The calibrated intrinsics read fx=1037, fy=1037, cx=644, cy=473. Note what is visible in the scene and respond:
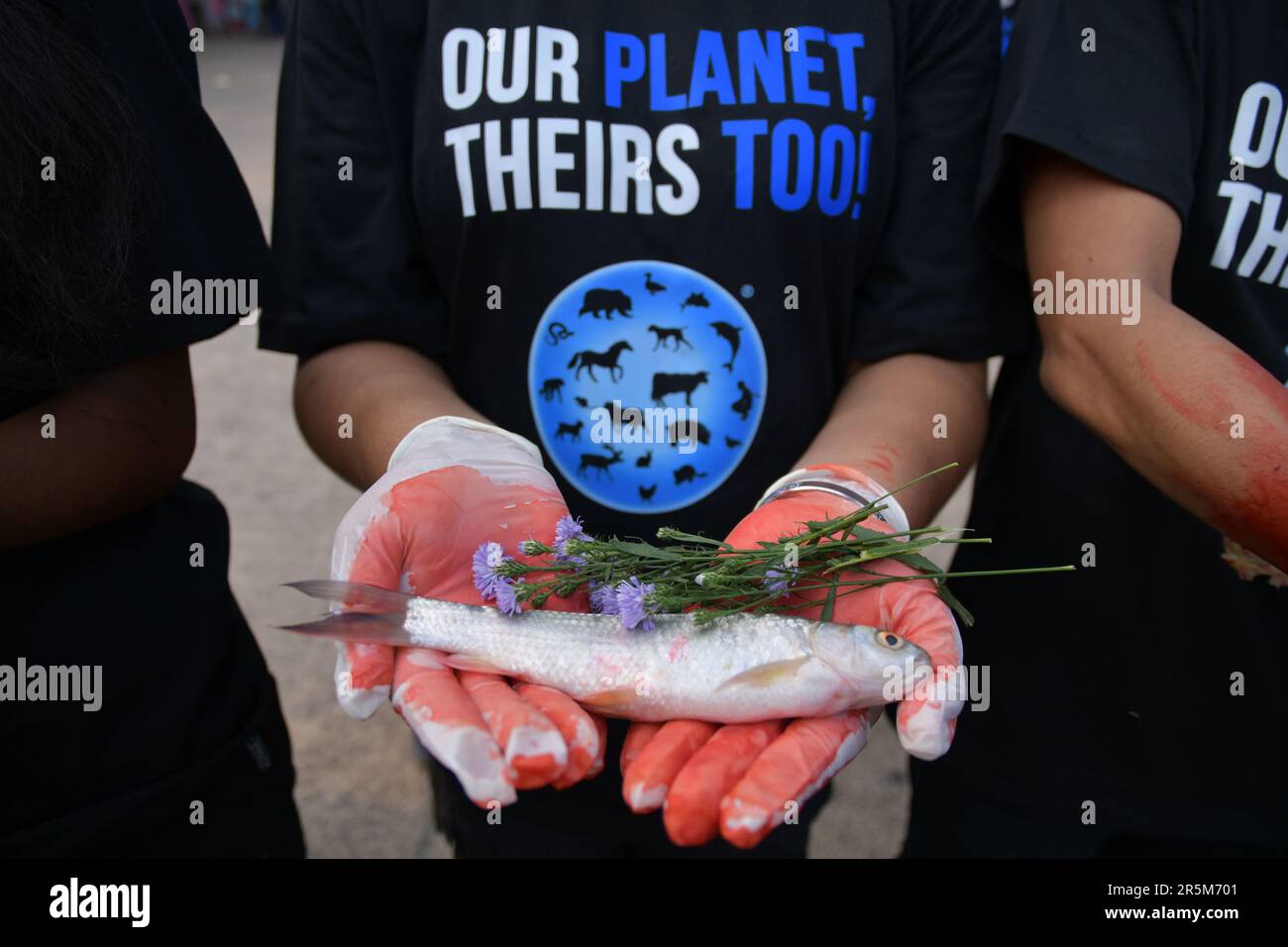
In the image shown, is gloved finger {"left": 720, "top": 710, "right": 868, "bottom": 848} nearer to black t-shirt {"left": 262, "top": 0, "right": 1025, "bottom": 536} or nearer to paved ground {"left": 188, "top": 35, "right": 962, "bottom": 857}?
black t-shirt {"left": 262, "top": 0, "right": 1025, "bottom": 536}

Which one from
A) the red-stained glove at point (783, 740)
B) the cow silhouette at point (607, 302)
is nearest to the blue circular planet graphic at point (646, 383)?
the cow silhouette at point (607, 302)

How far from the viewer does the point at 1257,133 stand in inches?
78.0

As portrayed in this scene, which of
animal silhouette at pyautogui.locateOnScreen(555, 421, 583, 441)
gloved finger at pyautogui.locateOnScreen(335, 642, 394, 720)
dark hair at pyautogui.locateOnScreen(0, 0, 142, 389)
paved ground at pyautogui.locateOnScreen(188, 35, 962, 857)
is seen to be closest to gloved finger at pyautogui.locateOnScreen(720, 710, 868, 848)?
gloved finger at pyautogui.locateOnScreen(335, 642, 394, 720)

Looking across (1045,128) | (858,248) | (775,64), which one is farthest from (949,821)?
(775,64)

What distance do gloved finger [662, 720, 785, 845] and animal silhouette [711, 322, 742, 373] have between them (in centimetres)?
79

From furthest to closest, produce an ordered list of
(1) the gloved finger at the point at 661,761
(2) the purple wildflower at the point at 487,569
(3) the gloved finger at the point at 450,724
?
(2) the purple wildflower at the point at 487,569
(1) the gloved finger at the point at 661,761
(3) the gloved finger at the point at 450,724

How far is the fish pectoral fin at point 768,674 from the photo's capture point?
1.70 metres

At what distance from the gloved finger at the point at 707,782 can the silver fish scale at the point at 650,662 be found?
5 centimetres

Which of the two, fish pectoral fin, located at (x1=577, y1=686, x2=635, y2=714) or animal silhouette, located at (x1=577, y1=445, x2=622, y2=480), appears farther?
animal silhouette, located at (x1=577, y1=445, x2=622, y2=480)

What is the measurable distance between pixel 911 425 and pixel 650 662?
2.59ft

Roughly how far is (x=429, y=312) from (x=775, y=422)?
790 mm

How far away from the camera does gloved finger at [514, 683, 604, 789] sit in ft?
5.07

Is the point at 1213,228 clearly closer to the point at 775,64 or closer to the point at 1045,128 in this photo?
the point at 1045,128

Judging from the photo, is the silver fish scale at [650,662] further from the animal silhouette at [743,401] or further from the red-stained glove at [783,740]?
the animal silhouette at [743,401]
